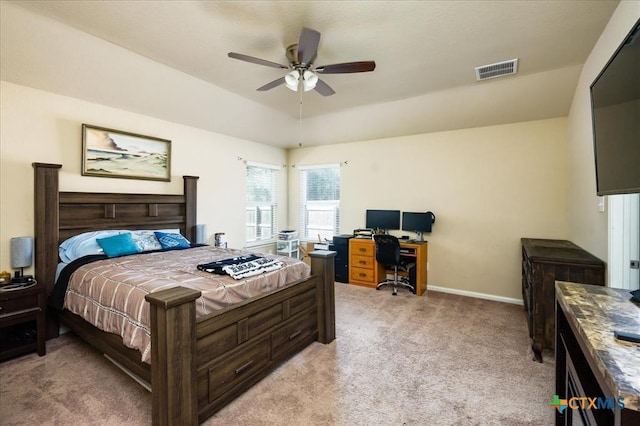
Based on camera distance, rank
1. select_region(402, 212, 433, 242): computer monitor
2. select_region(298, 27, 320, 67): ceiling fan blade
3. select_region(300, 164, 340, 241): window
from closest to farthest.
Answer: select_region(298, 27, 320, 67): ceiling fan blade, select_region(402, 212, 433, 242): computer monitor, select_region(300, 164, 340, 241): window

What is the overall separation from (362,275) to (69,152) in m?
4.27

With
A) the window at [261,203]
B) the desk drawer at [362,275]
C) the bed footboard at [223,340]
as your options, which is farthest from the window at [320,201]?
the bed footboard at [223,340]

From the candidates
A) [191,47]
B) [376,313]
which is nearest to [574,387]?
[376,313]

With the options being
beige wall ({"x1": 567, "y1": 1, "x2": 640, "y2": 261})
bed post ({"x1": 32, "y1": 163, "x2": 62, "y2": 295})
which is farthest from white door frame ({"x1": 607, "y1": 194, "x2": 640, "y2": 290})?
bed post ({"x1": 32, "y1": 163, "x2": 62, "y2": 295})

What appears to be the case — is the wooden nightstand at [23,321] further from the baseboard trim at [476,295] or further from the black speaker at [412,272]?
the baseboard trim at [476,295]

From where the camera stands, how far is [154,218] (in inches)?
153

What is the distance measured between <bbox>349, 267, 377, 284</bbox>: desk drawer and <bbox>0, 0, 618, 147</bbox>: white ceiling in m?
2.58

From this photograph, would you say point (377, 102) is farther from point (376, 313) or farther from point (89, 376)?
point (89, 376)

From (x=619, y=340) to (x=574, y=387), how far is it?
52cm

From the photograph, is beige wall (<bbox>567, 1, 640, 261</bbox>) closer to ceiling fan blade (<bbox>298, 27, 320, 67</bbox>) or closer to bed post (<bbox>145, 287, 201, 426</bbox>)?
ceiling fan blade (<bbox>298, 27, 320, 67</bbox>)

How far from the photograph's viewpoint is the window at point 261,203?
5406 mm

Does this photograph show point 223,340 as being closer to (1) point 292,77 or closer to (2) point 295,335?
(2) point 295,335

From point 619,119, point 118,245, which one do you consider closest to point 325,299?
point 118,245

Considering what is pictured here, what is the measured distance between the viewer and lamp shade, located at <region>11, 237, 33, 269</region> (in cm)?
271
